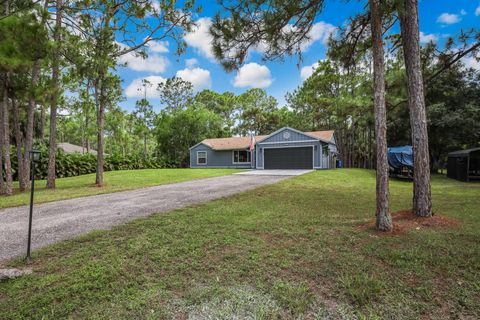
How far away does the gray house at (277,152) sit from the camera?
19.0m

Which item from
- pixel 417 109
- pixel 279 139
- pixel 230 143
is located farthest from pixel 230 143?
pixel 417 109

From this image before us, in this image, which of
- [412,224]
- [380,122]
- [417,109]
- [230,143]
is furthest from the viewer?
[230,143]

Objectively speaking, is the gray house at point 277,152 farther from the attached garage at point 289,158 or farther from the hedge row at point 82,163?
the hedge row at point 82,163

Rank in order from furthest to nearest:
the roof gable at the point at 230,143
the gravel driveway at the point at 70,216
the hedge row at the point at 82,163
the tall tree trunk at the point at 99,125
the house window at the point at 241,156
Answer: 1. the house window at the point at 241,156
2. the roof gable at the point at 230,143
3. the hedge row at the point at 82,163
4. the tall tree trunk at the point at 99,125
5. the gravel driveway at the point at 70,216

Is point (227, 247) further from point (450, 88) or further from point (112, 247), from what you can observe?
point (450, 88)

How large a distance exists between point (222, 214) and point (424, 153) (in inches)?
155

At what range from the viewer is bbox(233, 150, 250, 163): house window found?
2294cm

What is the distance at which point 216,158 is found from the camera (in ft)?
79.0

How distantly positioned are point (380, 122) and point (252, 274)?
9.97ft

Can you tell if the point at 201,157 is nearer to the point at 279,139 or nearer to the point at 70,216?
Result: the point at 279,139

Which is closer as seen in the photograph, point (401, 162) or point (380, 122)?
point (380, 122)

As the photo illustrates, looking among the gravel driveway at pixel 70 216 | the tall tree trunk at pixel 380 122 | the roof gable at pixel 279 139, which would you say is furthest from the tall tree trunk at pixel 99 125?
the roof gable at pixel 279 139

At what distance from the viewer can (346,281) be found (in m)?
2.40

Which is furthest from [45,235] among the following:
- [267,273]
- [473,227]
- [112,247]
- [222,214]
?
[473,227]
